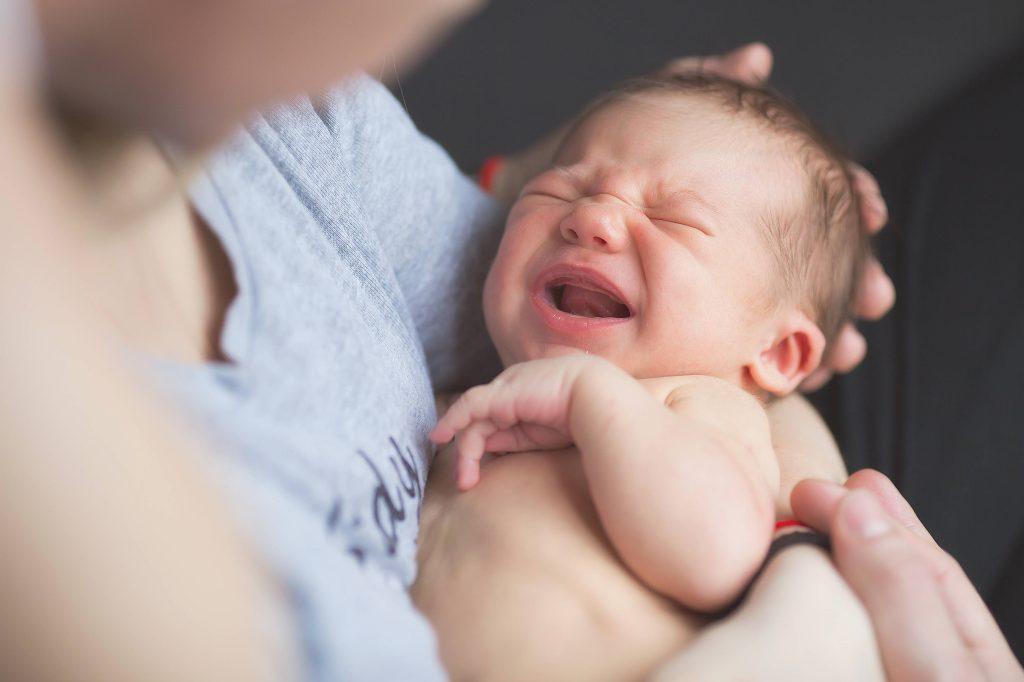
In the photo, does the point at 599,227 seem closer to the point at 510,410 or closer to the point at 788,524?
the point at 510,410

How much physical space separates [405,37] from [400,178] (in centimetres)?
59

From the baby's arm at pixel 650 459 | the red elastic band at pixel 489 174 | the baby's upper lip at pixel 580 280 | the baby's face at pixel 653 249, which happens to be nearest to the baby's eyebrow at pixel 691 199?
the baby's face at pixel 653 249

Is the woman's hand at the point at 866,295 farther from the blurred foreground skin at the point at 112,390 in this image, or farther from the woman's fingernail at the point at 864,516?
the blurred foreground skin at the point at 112,390

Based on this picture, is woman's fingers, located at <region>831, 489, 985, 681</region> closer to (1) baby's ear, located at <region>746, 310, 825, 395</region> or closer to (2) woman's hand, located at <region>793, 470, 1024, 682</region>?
(2) woman's hand, located at <region>793, 470, 1024, 682</region>

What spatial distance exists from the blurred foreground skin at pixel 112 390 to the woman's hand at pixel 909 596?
19.3 inches

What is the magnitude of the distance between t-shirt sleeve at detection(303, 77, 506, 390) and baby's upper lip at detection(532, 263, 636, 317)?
0.16 m

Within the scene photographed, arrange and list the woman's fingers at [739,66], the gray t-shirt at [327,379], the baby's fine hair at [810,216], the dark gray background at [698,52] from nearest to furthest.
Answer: the gray t-shirt at [327,379]
the baby's fine hair at [810,216]
the woman's fingers at [739,66]
the dark gray background at [698,52]

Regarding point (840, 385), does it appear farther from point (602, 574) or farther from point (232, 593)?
point (232, 593)

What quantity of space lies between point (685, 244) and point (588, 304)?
13 cm

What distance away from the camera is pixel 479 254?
115 centimetres

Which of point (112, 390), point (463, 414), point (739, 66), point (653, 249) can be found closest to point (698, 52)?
point (739, 66)

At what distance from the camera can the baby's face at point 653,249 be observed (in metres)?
0.95

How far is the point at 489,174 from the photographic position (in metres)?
1.41

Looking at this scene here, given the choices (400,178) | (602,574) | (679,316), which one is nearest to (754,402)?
(679,316)
